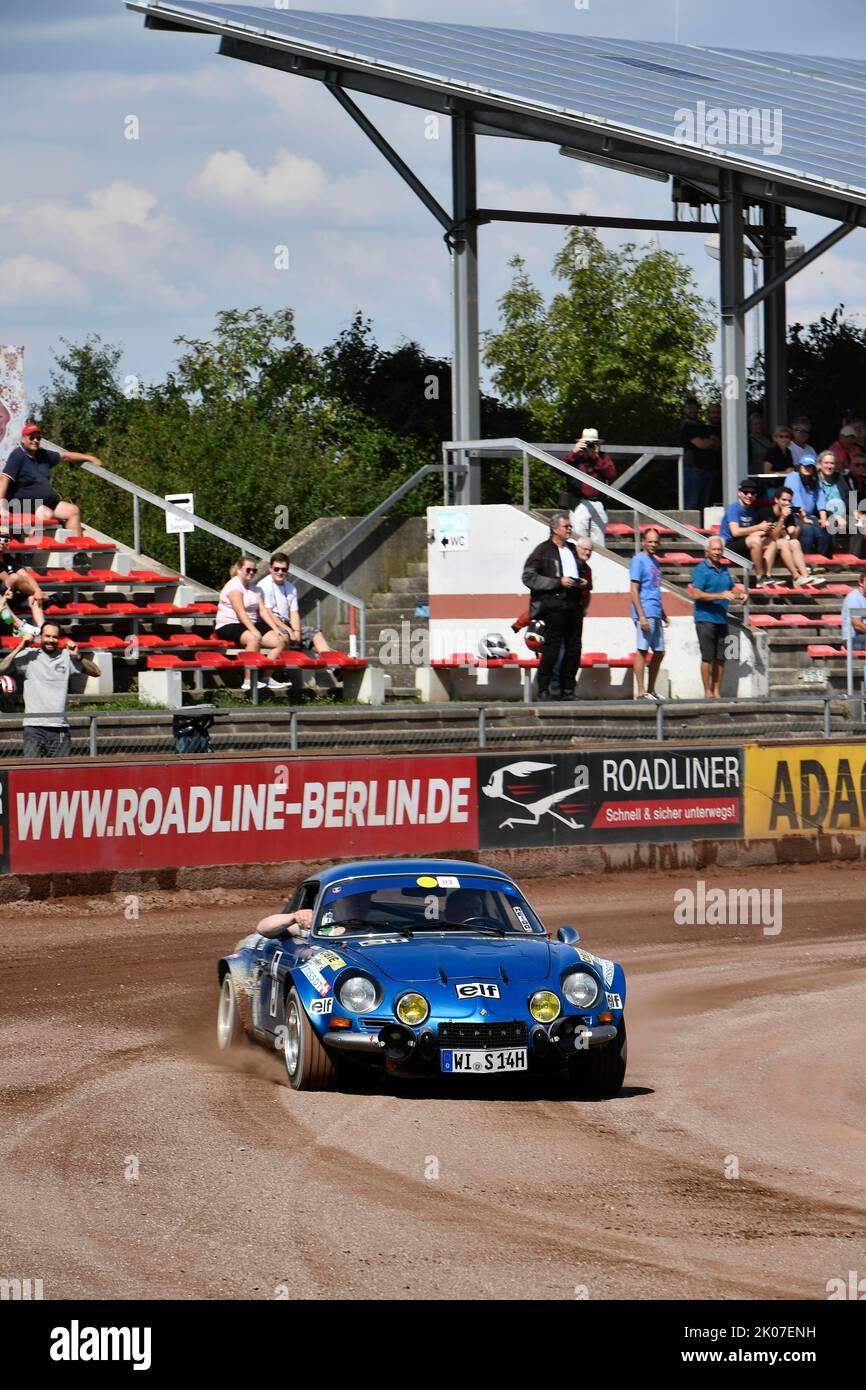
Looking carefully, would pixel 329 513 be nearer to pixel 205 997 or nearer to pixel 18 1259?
pixel 205 997

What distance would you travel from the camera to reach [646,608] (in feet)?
77.2

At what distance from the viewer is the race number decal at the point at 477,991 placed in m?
9.95

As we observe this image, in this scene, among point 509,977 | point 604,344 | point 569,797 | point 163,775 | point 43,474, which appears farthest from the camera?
point 604,344

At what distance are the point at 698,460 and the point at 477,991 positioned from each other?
71.4ft

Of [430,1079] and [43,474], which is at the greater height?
[43,474]

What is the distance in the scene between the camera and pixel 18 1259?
6891mm

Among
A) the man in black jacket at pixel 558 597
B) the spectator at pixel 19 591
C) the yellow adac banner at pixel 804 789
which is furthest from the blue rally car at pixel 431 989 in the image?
the spectator at pixel 19 591

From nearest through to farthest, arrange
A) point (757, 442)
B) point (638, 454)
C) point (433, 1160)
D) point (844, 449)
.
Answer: point (433, 1160) → point (844, 449) → point (638, 454) → point (757, 442)

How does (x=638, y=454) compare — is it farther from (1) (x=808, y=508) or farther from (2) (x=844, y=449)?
(1) (x=808, y=508)

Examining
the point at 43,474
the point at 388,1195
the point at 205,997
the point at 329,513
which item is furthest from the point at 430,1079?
the point at 329,513

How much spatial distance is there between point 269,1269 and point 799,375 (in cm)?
3607

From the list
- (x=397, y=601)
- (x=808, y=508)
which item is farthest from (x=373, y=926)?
(x=808, y=508)

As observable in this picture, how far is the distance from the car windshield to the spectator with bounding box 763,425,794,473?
18.2 m

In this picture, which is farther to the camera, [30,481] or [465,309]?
[465,309]
